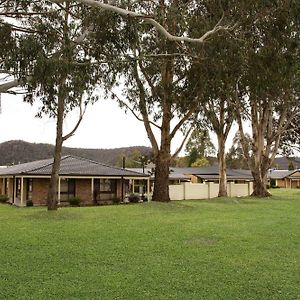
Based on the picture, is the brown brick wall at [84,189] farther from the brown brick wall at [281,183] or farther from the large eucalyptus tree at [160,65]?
the brown brick wall at [281,183]

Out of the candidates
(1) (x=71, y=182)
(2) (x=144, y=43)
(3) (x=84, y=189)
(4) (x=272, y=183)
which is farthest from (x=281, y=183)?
(2) (x=144, y=43)

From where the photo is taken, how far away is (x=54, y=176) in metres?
20.5

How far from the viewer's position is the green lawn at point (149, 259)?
7152 millimetres

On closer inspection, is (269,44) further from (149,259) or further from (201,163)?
(201,163)

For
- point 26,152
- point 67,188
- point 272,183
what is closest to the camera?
point 67,188

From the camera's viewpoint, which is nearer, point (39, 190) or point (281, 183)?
point (39, 190)

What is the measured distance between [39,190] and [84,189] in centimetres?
310

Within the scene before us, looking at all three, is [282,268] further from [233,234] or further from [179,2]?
[179,2]

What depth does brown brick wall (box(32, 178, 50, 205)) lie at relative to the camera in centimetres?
2878

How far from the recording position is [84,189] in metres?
30.7

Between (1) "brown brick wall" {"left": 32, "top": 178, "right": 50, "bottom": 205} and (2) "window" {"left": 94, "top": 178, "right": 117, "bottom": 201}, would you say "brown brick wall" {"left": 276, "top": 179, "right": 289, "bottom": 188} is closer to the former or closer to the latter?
(2) "window" {"left": 94, "top": 178, "right": 117, "bottom": 201}

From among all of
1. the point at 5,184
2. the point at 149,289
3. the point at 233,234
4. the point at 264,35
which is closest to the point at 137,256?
the point at 149,289

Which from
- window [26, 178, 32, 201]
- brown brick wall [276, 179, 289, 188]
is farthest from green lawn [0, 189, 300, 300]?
brown brick wall [276, 179, 289, 188]

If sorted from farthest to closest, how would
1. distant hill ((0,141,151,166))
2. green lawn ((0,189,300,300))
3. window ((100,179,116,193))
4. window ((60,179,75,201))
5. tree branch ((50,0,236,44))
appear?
distant hill ((0,141,151,166))
window ((100,179,116,193))
window ((60,179,75,201))
tree branch ((50,0,236,44))
green lawn ((0,189,300,300))
